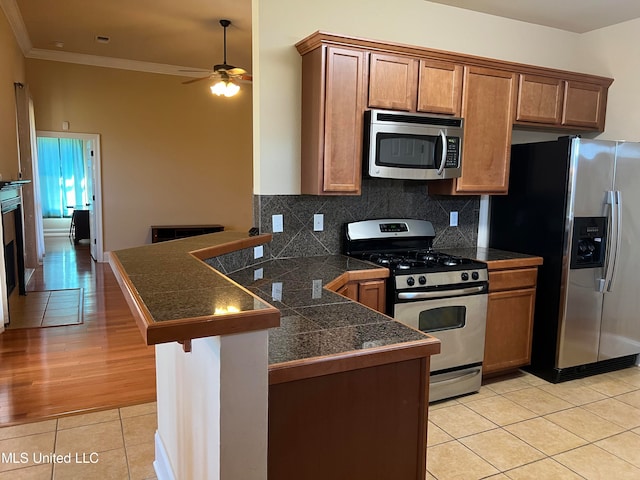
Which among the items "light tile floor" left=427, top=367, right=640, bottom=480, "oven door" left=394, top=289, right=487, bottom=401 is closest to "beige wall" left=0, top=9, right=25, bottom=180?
"oven door" left=394, top=289, right=487, bottom=401

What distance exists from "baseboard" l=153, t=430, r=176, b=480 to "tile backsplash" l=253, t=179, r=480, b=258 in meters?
1.32

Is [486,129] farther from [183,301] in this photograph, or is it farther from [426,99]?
[183,301]

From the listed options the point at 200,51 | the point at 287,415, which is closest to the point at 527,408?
the point at 287,415

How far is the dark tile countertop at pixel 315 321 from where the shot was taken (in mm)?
1368

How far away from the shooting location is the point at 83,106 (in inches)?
274

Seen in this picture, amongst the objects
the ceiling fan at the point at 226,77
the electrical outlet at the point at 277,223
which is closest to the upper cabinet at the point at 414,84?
the electrical outlet at the point at 277,223

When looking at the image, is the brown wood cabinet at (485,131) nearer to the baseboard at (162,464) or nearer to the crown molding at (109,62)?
the baseboard at (162,464)

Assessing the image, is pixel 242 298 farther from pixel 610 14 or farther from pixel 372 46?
pixel 610 14

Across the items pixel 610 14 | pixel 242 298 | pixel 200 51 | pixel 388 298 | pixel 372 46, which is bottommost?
pixel 388 298

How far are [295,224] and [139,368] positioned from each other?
4.98 ft

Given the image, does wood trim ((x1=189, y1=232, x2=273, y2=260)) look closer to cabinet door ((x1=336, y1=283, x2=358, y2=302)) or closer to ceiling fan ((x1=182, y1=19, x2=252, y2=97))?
cabinet door ((x1=336, y1=283, x2=358, y2=302))

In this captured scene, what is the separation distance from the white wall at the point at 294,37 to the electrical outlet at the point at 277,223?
170 mm

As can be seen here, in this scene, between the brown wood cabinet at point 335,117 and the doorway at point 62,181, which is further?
the doorway at point 62,181

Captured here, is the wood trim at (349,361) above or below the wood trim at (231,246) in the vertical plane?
below
